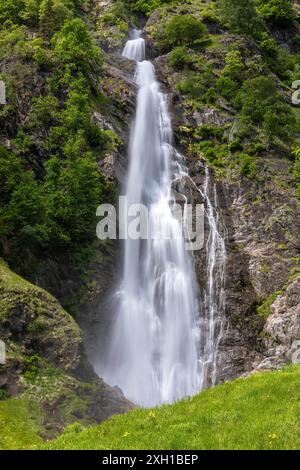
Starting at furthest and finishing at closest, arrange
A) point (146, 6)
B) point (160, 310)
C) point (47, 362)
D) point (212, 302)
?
1. point (146, 6)
2. point (212, 302)
3. point (160, 310)
4. point (47, 362)

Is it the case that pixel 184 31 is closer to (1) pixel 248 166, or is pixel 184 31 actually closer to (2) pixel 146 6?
(2) pixel 146 6

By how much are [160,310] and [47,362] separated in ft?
34.0

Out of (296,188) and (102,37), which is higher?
(102,37)

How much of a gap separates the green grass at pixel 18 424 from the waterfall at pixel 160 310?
8524 mm

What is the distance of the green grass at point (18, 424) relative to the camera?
15.2m

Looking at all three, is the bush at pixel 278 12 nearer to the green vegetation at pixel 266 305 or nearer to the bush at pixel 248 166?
the bush at pixel 248 166

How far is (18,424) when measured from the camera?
1659 centimetres

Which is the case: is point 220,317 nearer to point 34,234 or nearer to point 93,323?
point 93,323

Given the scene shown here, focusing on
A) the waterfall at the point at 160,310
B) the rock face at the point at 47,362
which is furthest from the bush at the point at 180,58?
the rock face at the point at 47,362

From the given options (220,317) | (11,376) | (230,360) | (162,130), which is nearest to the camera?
(11,376)

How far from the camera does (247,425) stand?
33.5 feet

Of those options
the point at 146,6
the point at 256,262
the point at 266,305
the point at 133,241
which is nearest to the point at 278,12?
the point at 146,6

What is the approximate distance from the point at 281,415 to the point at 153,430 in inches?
100

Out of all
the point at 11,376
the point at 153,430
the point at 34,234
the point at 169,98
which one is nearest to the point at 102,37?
the point at 169,98
